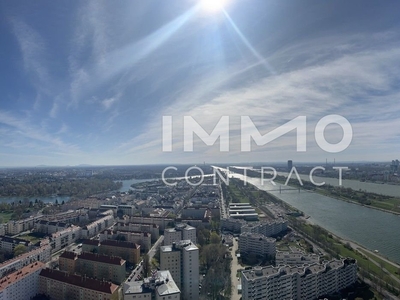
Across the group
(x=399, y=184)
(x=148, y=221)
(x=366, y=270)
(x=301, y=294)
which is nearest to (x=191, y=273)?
(x=301, y=294)

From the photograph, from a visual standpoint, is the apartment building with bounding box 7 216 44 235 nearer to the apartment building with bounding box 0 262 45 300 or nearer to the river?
the apartment building with bounding box 0 262 45 300

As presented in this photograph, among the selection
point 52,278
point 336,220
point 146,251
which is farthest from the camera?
point 336,220

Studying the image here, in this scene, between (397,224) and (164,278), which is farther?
(397,224)

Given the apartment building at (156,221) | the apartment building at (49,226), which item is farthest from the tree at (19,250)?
the apartment building at (156,221)

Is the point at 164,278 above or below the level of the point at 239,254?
above

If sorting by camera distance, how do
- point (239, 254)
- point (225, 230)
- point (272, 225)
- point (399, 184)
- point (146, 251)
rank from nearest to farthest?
point (239, 254) < point (146, 251) < point (272, 225) < point (225, 230) < point (399, 184)

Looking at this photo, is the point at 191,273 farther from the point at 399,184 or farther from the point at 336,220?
the point at 399,184

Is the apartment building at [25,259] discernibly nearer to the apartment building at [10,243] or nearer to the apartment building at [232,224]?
the apartment building at [10,243]
